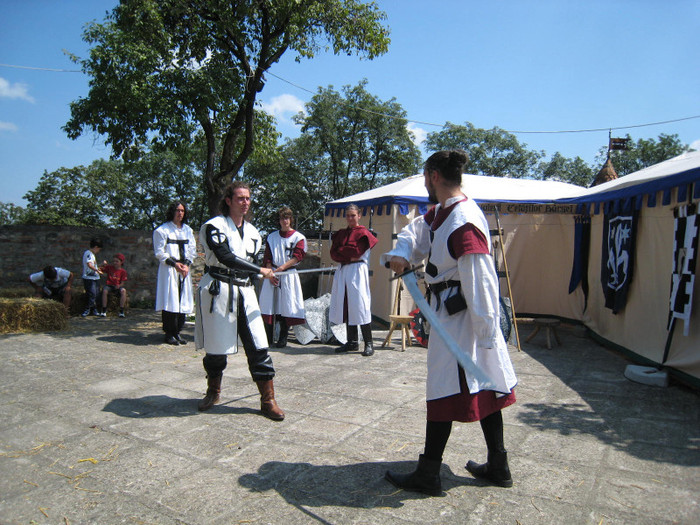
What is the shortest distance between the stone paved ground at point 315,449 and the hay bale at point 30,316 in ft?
6.75

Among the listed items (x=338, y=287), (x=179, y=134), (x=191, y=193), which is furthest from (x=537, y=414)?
(x=191, y=193)

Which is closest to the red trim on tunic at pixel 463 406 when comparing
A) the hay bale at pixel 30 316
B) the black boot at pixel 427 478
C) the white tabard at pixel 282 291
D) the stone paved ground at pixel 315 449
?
the black boot at pixel 427 478

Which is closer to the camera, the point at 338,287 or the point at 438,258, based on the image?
the point at 438,258

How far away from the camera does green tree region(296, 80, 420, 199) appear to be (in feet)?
99.7

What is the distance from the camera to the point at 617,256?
666 centimetres

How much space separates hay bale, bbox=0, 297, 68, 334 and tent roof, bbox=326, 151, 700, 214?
527cm

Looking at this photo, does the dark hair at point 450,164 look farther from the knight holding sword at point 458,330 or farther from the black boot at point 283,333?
the black boot at point 283,333

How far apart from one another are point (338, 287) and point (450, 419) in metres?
4.13

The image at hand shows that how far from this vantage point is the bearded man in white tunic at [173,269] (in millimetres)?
6848

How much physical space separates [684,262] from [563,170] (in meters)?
40.1

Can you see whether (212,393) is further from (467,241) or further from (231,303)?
(467,241)

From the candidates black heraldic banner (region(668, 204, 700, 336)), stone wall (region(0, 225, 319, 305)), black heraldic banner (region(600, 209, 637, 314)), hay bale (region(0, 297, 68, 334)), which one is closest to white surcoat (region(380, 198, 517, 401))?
black heraldic banner (region(668, 204, 700, 336))

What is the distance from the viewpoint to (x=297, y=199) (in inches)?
1277

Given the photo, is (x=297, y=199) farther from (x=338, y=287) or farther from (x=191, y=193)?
(x=338, y=287)
